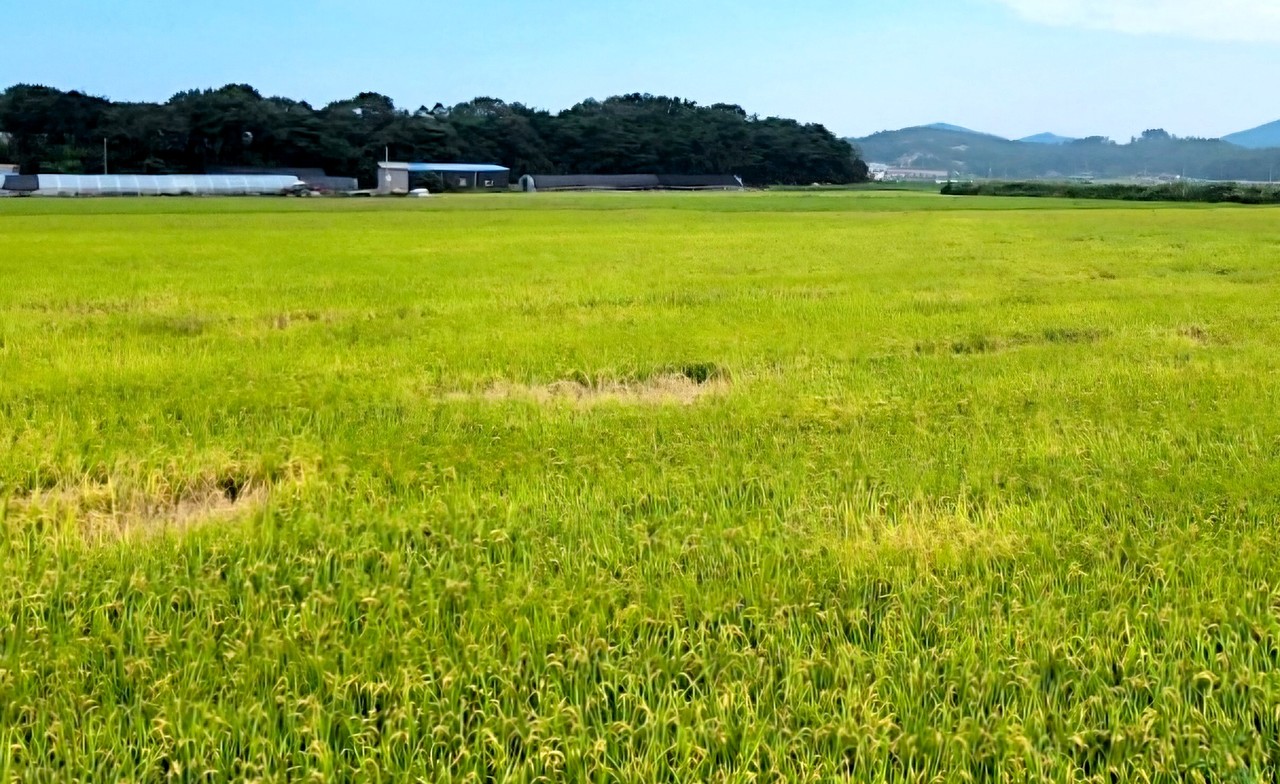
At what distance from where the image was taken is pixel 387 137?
94.8 metres

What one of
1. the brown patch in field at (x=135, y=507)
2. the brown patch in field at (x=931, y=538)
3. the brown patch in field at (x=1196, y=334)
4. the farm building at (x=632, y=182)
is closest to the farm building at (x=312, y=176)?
the farm building at (x=632, y=182)

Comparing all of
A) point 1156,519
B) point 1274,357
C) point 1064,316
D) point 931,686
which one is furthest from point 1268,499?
point 1064,316

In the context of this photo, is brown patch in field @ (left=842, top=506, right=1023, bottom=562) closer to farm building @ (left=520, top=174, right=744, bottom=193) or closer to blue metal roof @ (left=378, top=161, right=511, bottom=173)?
blue metal roof @ (left=378, top=161, right=511, bottom=173)

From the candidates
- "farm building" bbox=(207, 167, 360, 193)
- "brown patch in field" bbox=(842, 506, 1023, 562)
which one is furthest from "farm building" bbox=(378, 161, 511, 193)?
"brown patch in field" bbox=(842, 506, 1023, 562)

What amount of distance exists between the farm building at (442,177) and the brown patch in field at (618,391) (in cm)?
7475

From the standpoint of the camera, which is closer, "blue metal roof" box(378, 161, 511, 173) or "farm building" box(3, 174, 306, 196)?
"farm building" box(3, 174, 306, 196)

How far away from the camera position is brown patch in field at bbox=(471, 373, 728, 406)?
7916 millimetres

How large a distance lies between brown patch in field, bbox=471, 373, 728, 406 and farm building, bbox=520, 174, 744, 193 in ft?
276

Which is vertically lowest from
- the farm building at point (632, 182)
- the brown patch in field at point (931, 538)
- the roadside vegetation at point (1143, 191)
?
the brown patch in field at point (931, 538)

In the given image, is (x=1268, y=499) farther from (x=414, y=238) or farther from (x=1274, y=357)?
(x=414, y=238)

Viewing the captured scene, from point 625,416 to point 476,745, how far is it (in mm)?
4252

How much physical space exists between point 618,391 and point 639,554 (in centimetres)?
412

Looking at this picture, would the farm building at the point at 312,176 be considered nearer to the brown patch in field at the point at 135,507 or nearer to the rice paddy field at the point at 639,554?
the rice paddy field at the point at 639,554

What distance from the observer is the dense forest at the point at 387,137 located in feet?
279
